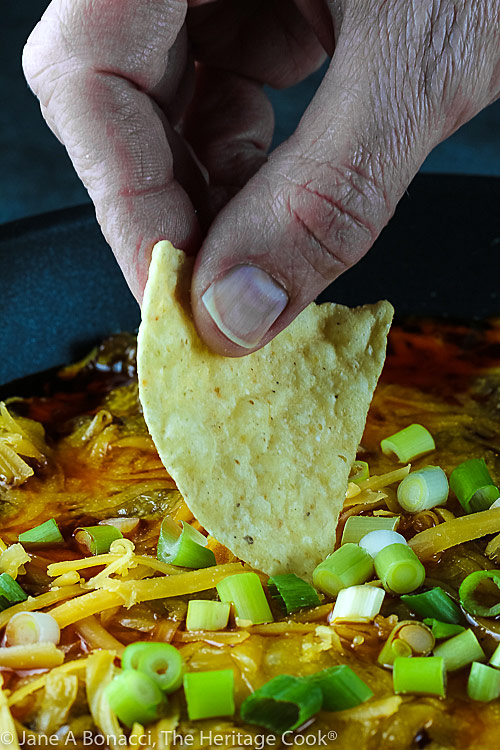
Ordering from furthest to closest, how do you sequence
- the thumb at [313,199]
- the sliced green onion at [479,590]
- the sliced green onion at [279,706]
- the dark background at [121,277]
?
the dark background at [121,277]
the sliced green onion at [479,590]
the thumb at [313,199]
the sliced green onion at [279,706]

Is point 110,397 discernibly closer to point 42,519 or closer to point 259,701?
point 42,519

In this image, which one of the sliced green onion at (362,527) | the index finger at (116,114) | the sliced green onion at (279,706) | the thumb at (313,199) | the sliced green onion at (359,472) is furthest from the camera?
the sliced green onion at (359,472)

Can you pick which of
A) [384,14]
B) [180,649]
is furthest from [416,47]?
[180,649]

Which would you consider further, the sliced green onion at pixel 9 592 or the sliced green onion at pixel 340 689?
the sliced green onion at pixel 9 592

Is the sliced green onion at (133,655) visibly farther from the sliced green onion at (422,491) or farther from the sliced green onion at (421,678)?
the sliced green onion at (422,491)

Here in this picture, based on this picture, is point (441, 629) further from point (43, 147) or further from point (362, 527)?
point (43, 147)

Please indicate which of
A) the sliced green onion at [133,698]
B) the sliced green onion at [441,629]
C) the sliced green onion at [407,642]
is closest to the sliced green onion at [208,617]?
the sliced green onion at [133,698]
